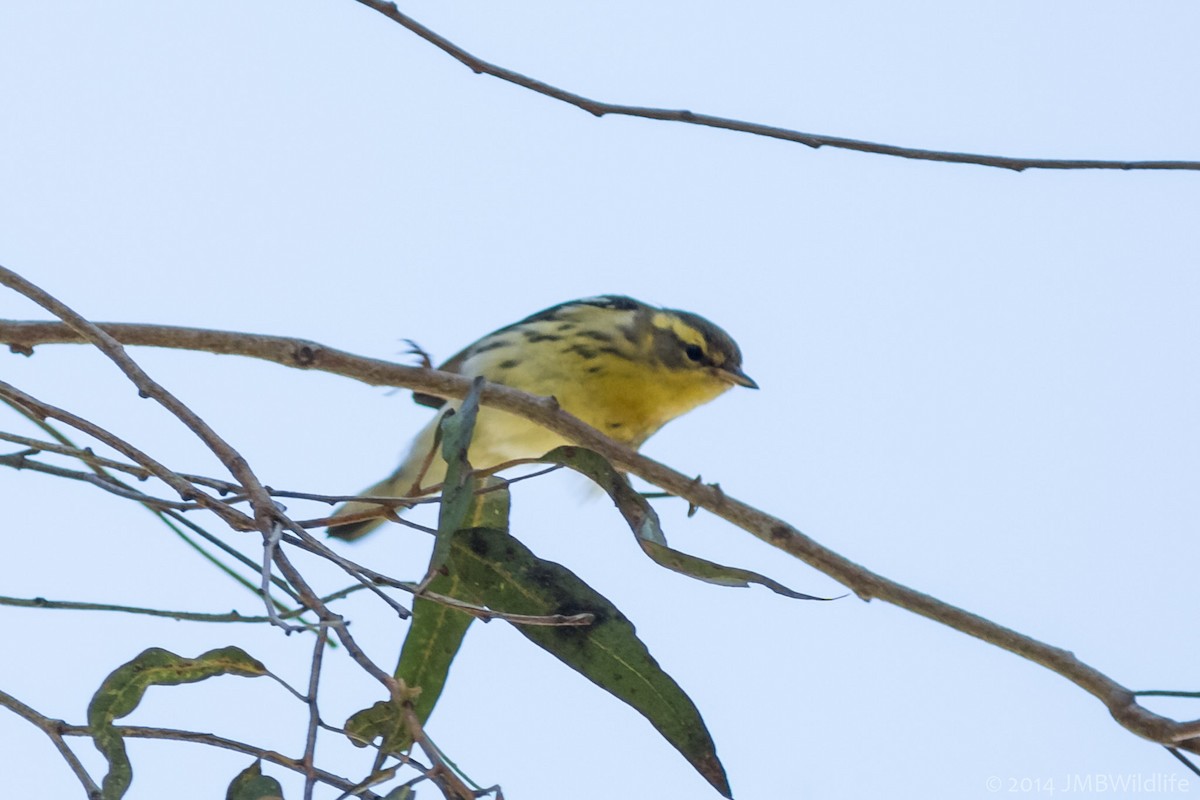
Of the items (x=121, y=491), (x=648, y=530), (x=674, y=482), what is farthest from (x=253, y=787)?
(x=674, y=482)

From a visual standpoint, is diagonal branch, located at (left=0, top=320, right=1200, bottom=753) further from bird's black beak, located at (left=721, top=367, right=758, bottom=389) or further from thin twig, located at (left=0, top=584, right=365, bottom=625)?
bird's black beak, located at (left=721, top=367, right=758, bottom=389)

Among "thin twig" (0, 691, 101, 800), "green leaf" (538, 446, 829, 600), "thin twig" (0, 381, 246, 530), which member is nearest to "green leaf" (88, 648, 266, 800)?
"thin twig" (0, 691, 101, 800)

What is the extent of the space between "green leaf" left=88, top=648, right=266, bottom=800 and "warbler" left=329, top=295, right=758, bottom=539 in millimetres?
2114

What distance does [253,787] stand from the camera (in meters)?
A: 1.63

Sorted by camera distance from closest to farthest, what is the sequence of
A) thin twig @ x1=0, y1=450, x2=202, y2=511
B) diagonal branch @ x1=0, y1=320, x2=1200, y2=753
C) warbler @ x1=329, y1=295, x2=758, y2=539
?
thin twig @ x1=0, y1=450, x2=202, y2=511 → diagonal branch @ x1=0, y1=320, x2=1200, y2=753 → warbler @ x1=329, y1=295, x2=758, y2=539

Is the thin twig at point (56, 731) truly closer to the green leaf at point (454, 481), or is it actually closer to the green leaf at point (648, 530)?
the green leaf at point (454, 481)

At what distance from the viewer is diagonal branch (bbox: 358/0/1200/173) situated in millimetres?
1935

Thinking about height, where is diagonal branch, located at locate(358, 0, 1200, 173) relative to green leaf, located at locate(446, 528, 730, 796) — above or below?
above

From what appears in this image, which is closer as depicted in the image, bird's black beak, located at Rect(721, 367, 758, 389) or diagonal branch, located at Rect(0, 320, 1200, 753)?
diagonal branch, located at Rect(0, 320, 1200, 753)

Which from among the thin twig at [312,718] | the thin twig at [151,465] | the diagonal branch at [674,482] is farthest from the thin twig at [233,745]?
the diagonal branch at [674,482]

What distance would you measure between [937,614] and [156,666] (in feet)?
3.55

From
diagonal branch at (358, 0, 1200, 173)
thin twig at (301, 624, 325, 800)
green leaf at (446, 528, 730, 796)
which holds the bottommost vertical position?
thin twig at (301, 624, 325, 800)

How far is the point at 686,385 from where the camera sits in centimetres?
419

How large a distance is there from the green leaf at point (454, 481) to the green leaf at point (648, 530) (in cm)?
21
